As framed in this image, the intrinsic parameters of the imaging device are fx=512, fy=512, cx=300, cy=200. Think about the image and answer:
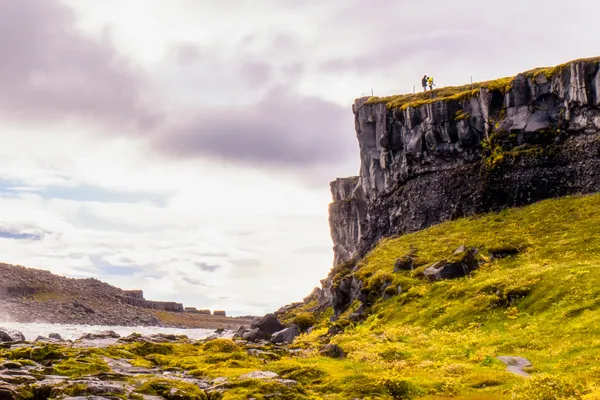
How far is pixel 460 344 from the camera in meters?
34.8

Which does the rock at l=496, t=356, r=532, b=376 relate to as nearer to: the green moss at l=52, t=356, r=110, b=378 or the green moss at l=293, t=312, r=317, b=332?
the green moss at l=52, t=356, r=110, b=378

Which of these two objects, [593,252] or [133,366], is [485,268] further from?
[133,366]

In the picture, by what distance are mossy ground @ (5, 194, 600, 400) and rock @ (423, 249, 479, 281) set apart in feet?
5.12

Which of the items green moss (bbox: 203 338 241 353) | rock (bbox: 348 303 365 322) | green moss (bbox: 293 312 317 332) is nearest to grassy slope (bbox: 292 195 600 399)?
rock (bbox: 348 303 365 322)

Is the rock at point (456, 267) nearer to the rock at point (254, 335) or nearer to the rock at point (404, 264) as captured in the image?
the rock at point (404, 264)

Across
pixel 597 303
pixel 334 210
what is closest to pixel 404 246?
pixel 597 303

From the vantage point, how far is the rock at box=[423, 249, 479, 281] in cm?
5394

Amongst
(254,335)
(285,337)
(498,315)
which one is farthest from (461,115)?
(498,315)

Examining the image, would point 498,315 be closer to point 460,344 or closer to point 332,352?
point 460,344

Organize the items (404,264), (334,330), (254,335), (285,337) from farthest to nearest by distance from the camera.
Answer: (404,264) → (254,335) → (285,337) → (334,330)

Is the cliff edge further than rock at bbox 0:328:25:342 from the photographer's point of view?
Yes

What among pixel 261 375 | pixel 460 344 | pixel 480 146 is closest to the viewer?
pixel 261 375

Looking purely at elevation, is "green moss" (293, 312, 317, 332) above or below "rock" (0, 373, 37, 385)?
below

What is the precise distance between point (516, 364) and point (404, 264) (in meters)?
37.1
